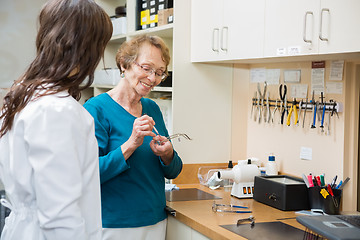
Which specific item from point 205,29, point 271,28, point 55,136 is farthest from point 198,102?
point 55,136

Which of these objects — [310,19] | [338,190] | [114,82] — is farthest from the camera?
[114,82]

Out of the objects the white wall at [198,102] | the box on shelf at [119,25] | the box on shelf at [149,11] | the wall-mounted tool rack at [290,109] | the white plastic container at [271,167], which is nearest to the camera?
the wall-mounted tool rack at [290,109]

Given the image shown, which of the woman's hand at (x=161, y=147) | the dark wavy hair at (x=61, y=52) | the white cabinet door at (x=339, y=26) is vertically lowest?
the woman's hand at (x=161, y=147)

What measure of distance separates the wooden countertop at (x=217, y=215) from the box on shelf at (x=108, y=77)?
1.40 m

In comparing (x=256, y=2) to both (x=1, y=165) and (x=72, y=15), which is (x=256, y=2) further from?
(x=1, y=165)

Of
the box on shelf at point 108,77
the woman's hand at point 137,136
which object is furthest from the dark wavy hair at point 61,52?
the box on shelf at point 108,77

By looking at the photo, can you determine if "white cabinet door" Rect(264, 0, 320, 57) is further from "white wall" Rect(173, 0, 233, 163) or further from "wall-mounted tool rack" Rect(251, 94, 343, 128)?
"white wall" Rect(173, 0, 233, 163)

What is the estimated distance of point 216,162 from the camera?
295cm

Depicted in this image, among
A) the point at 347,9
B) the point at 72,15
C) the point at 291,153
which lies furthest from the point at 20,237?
the point at 291,153

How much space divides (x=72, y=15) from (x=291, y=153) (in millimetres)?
1739

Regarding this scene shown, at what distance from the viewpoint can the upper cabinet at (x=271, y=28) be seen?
184 centimetres

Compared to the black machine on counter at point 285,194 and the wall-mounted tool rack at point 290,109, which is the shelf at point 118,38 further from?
the black machine on counter at point 285,194

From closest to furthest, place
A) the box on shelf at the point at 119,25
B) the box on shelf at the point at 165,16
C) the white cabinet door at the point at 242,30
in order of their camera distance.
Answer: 1. the white cabinet door at the point at 242,30
2. the box on shelf at the point at 165,16
3. the box on shelf at the point at 119,25

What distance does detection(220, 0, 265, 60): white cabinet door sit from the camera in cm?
228
